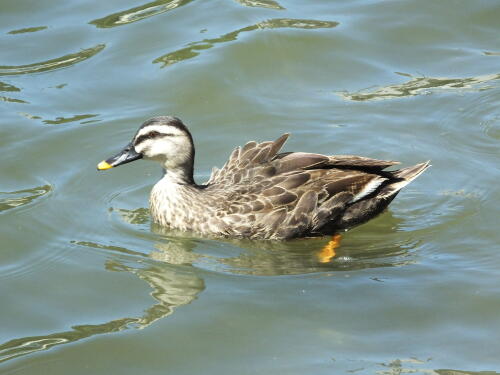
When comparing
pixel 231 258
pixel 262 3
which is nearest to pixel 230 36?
pixel 262 3

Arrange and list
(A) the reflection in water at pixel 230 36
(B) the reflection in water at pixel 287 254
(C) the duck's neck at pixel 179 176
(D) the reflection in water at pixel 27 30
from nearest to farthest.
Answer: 1. (B) the reflection in water at pixel 287 254
2. (C) the duck's neck at pixel 179 176
3. (A) the reflection in water at pixel 230 36
4. (D) the reflection in water at pixel 27 30

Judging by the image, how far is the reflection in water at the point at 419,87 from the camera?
1294 cm

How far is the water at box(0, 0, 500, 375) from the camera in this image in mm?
8188

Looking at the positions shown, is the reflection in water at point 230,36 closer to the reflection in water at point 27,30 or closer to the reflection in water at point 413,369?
the reflection in water at point 27,30

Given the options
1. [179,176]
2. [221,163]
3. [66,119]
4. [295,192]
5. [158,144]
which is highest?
[158,144]

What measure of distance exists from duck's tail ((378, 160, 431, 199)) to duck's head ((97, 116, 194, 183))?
2.17m

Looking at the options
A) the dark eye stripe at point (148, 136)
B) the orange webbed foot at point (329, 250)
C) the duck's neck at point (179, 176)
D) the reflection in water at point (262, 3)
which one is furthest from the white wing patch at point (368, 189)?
the reflection in water at point (262, 3)

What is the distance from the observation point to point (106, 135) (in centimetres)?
1213

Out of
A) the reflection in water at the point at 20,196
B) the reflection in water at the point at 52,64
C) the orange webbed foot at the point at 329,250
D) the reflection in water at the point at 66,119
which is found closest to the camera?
the orange webbed foot at the point at 329,250

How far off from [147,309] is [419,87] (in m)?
6.01

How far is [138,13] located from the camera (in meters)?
15.0

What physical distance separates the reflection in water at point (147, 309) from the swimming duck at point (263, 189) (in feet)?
2.73

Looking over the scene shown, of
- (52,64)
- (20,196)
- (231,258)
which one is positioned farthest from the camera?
(52,64)

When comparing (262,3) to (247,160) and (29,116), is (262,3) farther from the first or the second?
(247,160)
